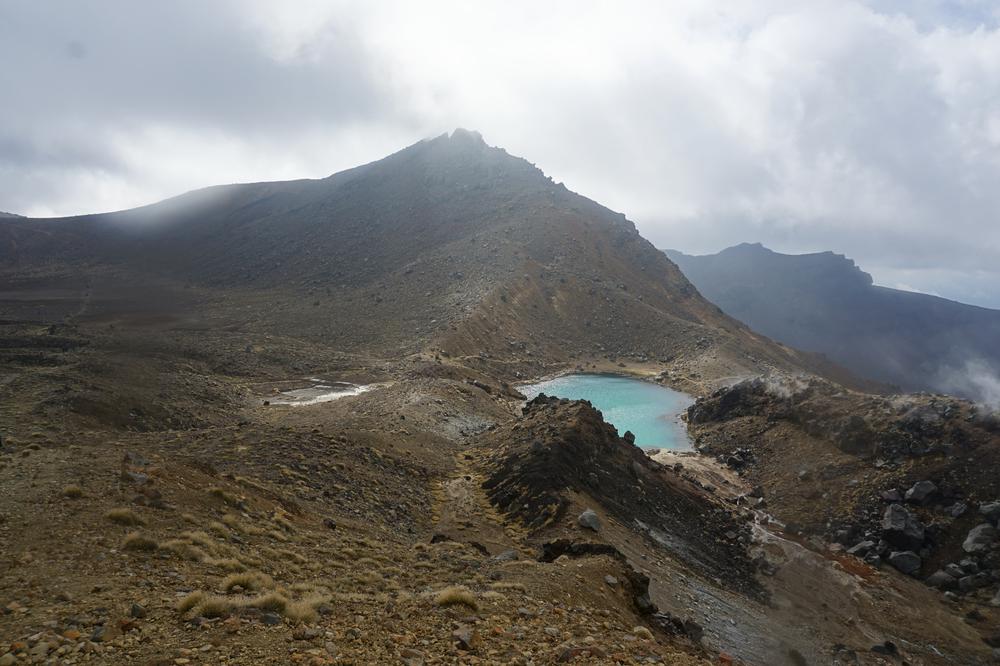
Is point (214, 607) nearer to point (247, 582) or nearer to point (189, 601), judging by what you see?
point (189, 601)

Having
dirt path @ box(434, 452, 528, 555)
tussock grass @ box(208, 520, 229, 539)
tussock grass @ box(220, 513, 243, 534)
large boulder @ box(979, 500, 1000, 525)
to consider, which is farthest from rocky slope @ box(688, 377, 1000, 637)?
tussock grass @ box(208, 520, 229, 539)

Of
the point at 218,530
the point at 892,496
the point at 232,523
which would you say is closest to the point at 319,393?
the point at 232,523

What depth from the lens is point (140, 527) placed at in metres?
11.1

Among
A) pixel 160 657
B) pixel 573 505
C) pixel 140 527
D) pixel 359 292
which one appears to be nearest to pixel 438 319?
pixel 359 292

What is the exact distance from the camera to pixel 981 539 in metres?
22.9

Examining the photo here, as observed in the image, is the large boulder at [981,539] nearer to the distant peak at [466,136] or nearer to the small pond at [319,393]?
the small pond at [319,393]

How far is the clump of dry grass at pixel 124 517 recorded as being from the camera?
36.5 feet

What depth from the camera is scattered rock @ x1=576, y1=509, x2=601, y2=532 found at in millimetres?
18281

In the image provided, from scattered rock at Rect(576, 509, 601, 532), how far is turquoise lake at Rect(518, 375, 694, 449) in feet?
71.3

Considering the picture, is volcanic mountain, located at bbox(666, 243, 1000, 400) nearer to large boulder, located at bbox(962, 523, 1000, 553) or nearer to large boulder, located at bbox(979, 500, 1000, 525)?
large boulder, located at bbox(979, 500, 1000, 525)

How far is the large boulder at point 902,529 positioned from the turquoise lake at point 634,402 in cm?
1578

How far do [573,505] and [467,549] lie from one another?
5.04m

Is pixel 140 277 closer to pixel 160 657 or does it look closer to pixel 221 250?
pixel 221 250

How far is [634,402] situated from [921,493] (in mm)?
30072
